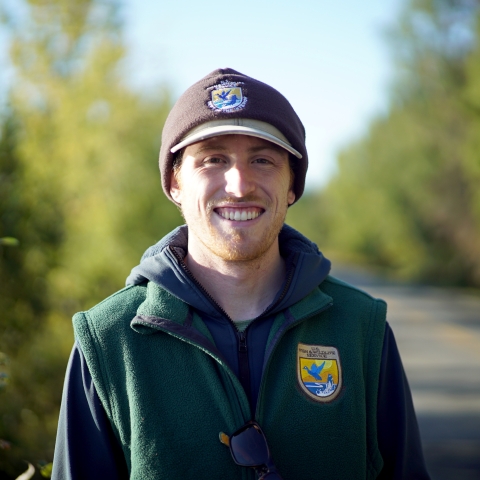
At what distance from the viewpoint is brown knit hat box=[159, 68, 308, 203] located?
2291mm

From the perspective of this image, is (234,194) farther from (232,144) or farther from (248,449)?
(248,449)

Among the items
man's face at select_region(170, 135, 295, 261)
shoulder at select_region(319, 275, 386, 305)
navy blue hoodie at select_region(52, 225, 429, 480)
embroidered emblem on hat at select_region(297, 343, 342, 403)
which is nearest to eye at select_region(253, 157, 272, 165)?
man's face at select_region(170, 135, 295, 261)

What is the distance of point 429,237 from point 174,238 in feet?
110

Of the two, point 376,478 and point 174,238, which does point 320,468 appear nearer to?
point 376,478

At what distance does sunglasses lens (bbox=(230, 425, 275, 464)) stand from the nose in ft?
2.47

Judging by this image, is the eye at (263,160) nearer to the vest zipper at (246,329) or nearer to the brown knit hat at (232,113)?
the brown knit hat at (232,113)

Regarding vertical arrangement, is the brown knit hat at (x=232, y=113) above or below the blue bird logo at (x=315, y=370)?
above

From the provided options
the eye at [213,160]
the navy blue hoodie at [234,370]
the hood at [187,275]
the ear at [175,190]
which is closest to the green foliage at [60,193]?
the navy blue hoodie at [234,370]

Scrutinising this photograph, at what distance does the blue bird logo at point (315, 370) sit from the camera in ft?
7.59

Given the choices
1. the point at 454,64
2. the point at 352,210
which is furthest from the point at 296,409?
the point at 352,210

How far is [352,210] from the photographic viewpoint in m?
57.5

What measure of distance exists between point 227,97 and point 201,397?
947 mm

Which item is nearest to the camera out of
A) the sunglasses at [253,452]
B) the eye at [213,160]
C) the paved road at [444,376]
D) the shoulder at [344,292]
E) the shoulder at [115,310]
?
the sunglasses at [253,452]

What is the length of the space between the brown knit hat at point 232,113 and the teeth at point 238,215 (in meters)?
0.24
